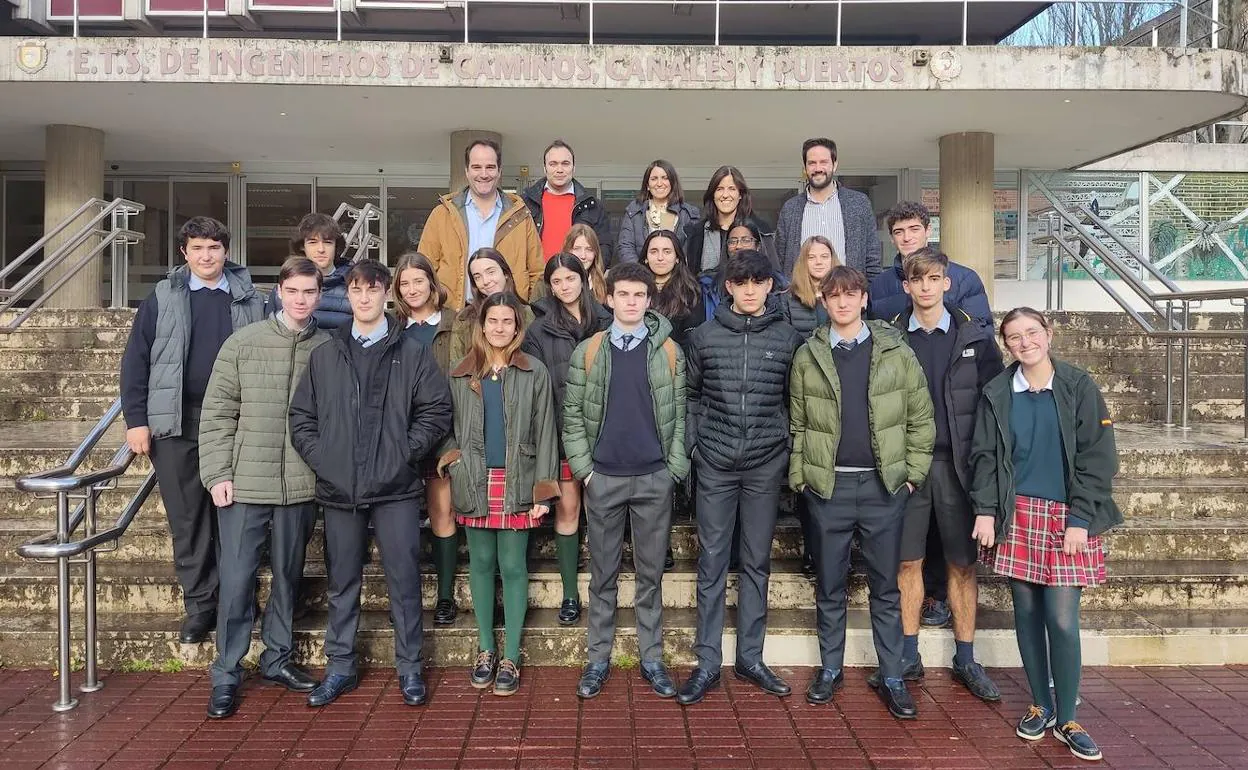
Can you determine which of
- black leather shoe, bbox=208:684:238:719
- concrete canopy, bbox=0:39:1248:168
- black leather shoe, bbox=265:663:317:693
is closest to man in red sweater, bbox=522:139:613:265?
black leather shoe, bbox=265:663:317:693

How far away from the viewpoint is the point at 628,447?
402cm

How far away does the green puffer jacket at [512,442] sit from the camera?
408cm

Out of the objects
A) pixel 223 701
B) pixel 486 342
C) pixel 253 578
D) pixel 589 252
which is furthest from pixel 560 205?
pixel 223 701

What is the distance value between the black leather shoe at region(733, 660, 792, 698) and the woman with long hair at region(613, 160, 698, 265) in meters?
2.32

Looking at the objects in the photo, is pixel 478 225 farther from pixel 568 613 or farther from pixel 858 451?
pixel 858 451

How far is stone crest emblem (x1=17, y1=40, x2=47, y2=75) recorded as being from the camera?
9.85 metres

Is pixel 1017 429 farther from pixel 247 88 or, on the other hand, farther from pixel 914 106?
pixel 247 88

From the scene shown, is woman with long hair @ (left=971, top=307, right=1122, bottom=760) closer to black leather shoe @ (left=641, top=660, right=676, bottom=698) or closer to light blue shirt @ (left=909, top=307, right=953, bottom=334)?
light blue shirt @ (left=909, top=307, right=953, bottom=334)

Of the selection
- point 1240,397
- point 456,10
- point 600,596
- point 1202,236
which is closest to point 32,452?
point 600,596

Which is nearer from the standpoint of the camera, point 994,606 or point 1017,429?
point 1017,429

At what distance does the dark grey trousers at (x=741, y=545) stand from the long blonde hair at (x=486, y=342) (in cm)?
106

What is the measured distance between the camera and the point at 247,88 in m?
10.2

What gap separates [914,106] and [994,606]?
7.92 meters

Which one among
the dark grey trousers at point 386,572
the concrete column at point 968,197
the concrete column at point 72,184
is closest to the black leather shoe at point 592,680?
the dark grey trousers at point 386,572
